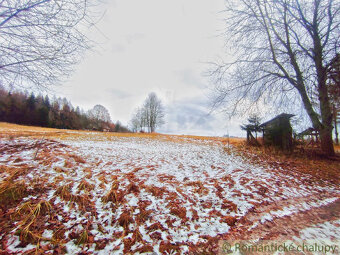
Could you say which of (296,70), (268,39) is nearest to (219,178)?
(296,70)

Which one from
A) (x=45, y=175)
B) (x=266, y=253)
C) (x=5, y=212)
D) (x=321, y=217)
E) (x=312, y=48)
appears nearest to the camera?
(x=266, y=253)

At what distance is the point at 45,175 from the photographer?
9.76 ft

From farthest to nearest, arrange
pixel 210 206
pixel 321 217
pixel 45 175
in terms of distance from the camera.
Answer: pixel 45 175
pixel 210 206
pixel 321 217

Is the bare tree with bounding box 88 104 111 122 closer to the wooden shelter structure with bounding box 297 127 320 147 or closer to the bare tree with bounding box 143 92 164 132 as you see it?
the bare tree with bounding box 143 92 164 132

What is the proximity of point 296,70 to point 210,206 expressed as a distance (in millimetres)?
7727

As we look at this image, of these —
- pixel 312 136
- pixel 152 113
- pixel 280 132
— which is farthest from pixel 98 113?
pixel 312 136

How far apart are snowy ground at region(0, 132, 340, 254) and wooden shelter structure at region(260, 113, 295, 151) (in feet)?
17.4

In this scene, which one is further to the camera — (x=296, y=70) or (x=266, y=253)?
(x=296, y=70)

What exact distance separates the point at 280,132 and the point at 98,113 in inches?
2152

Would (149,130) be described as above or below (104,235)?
above

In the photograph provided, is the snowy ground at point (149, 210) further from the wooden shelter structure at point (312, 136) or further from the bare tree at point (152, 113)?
the bare tree at point (152, 113)

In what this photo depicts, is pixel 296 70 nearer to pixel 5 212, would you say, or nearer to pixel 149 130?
pixel 5 212

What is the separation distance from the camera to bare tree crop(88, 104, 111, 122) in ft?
163

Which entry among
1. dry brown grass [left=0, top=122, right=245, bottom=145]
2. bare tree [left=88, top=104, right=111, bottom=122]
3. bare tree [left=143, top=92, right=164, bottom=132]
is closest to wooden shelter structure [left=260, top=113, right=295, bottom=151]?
dry brown grass [left=0, top=122, right=245, bottom=145]
